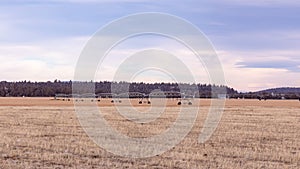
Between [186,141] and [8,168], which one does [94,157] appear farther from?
[186,141]

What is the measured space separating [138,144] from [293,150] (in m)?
6.40

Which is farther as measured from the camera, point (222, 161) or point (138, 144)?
point (138, 144)

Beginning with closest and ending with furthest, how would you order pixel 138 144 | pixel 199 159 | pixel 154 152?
pixel 199 159 < pixel 154 152 < pixel 138 144

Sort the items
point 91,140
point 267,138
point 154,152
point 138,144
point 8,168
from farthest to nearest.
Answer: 1. point 267,138
2. point 91,140
3. point 138,144
4. point 154,152
5. point 8,168

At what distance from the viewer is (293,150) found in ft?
75.0

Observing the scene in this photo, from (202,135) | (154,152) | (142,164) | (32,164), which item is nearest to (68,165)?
(32,164)

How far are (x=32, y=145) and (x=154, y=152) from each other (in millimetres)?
5427

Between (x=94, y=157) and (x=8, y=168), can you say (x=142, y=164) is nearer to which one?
(x=94, y=157)

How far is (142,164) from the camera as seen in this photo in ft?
59.8

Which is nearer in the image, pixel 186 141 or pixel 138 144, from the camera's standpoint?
pixel 138 144

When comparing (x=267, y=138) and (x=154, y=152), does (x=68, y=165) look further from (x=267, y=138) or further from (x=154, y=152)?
(x=267, y=138)

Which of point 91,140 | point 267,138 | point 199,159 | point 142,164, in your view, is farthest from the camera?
point 267,138

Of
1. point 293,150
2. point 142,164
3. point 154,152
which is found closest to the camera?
point 142,164

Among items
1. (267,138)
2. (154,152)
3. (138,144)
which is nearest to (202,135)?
(267,138)
